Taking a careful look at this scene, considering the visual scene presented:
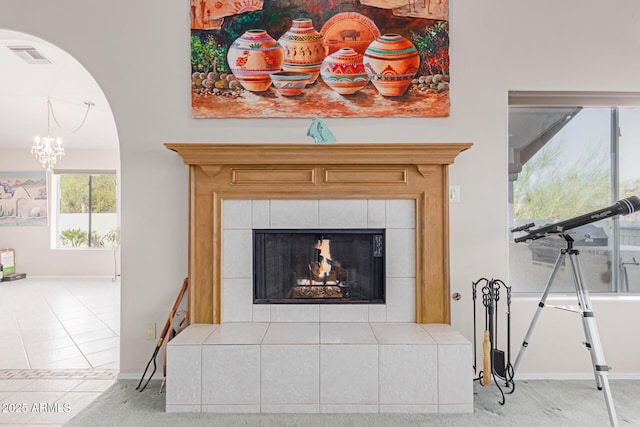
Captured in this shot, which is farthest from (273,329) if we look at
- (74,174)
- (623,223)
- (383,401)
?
(74,174)

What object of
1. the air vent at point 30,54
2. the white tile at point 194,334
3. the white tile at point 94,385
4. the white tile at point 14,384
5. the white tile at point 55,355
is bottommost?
the white tile at point 94,385

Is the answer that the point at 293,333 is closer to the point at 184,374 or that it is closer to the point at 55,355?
the point at 184,374

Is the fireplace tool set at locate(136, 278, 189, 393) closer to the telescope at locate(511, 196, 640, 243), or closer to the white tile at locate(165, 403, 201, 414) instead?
the white tile at locate(165, 403, 201, 414)

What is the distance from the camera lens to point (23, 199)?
21.2 feet

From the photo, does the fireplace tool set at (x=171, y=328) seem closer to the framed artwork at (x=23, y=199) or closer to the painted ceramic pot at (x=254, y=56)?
the painted ceramic pot at (x=254, y=56)

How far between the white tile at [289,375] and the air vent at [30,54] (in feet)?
12.5

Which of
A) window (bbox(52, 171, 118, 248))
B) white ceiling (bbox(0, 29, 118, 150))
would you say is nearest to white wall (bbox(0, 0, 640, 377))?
white ceiling (bbox(0, 29, 118, 150))

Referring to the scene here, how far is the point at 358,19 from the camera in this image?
2.59 m

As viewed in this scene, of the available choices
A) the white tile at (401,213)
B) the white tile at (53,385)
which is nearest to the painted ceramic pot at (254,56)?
the white tile at (401,213)

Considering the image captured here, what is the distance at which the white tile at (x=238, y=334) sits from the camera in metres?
2.16

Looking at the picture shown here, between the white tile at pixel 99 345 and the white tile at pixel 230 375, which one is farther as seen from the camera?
the white tile at pixel 99 345

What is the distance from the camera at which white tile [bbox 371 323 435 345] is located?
2170mm

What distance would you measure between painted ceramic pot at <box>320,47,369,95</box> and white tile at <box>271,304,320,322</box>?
4.96 ft

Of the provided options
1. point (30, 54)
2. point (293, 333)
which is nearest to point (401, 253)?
point (293, 333)
